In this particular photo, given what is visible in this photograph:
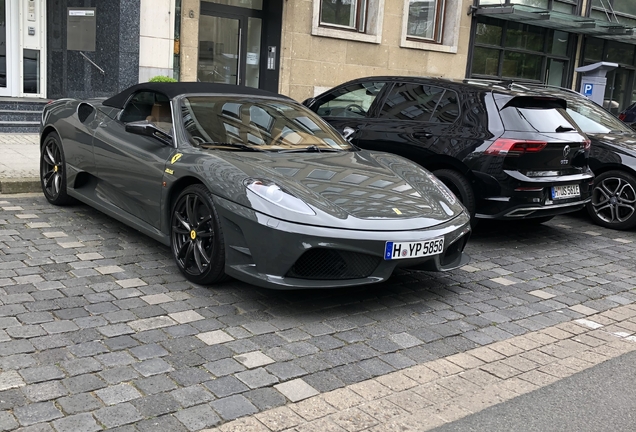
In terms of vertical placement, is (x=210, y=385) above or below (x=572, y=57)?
below

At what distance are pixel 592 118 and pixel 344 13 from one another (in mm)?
7792

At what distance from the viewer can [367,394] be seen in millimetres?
3588

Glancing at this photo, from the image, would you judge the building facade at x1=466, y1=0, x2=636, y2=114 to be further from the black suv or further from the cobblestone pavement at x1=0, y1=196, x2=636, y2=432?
the cobblestone pavement at x1=0, y1=196, x2=636, y2=432

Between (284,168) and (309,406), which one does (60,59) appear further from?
(309,406)

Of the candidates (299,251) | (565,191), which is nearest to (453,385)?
(299,251)

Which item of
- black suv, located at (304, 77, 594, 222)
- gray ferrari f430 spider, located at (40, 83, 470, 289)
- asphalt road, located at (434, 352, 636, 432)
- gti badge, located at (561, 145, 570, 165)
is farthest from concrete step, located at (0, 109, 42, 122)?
asphalt road, located at (434, 352, 636, 432)

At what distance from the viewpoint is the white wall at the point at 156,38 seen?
1268 centimetres

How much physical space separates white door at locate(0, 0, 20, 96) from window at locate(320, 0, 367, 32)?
615 centimetres

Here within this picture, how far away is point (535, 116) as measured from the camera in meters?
7.05

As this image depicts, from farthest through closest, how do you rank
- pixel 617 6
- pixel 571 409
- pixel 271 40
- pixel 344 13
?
pixel 617 6 < pixel 344 13 < pixel 271 40 < pixel 571 409

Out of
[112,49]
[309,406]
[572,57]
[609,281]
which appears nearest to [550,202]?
[609,281]

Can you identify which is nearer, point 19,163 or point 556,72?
point 19,163

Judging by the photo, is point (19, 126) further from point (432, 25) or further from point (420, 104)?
point (432, 25)

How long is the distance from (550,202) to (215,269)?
372 cm
